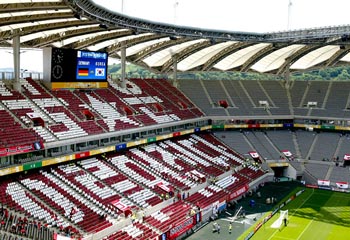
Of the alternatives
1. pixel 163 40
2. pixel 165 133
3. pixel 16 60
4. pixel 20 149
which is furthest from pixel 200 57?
pixel 20 149

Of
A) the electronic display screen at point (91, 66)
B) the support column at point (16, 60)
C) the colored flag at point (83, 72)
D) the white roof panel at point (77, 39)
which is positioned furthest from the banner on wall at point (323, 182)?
the support column at point (16, 60)

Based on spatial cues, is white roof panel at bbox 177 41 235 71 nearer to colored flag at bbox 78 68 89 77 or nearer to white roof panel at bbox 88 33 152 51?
white roof panel at bbox 88 33 152 51

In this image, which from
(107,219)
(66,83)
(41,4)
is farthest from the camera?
(66,83)

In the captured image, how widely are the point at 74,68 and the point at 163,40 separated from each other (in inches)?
517

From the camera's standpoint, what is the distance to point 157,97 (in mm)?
63969

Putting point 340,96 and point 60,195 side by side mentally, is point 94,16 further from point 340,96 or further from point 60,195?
point 340,96

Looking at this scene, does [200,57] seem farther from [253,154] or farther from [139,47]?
[253,154]

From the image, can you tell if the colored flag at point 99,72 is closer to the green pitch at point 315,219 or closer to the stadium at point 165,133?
the stadium at point 165,133

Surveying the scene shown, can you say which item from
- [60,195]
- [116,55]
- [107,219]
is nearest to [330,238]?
[107,219]

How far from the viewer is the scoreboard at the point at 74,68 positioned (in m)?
48.3

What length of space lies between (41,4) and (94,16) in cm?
698

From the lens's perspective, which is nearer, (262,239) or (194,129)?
(262,239)

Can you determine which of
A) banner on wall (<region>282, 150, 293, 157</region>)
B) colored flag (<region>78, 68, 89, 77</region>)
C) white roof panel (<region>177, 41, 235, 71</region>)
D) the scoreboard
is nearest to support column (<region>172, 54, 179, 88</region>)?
white roof panel (<region>177, 41, 235, 71</region>)

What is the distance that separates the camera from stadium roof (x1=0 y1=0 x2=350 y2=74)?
37656mm
